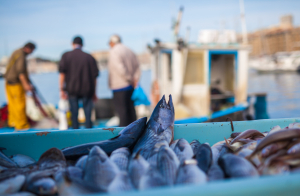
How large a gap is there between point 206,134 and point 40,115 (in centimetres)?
675

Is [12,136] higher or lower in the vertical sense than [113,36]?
lower

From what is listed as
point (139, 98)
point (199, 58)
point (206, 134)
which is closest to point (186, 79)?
point (199, 58)

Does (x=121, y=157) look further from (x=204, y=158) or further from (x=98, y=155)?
(x=204, y=158)

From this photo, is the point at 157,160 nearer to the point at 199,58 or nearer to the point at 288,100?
the point at 199,58

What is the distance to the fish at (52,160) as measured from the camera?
1.89m

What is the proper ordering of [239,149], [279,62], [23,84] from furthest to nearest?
[279,62] → [23,84] → [239,149]

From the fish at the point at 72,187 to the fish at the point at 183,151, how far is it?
2.47 ft

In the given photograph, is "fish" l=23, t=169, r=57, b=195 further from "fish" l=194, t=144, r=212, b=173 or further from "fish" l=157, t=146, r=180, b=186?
"fish" l=194, t=144, r=212, b=173

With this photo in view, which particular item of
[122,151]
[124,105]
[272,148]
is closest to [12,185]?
[122,151]

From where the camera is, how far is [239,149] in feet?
6.72

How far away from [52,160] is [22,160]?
458mm

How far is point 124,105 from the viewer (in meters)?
5.29

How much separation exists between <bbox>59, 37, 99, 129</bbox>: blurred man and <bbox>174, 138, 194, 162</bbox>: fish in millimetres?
3600

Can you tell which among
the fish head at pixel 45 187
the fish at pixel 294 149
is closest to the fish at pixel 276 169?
the fish at pixel 294 149
